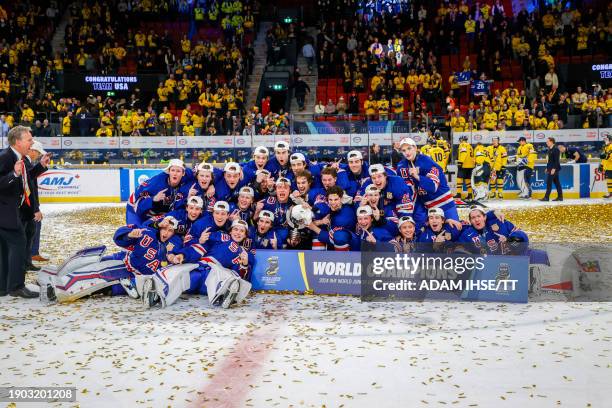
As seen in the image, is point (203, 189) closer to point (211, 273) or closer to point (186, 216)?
point (186, 216)

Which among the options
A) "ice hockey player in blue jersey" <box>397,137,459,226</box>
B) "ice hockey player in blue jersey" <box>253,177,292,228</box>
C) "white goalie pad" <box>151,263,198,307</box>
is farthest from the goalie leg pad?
"ice hockey player in blue jersey" <box>397,137,459,226</box>

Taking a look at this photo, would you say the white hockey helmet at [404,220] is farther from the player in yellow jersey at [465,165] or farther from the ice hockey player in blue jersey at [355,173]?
the player in yellow jersey at [465,165]

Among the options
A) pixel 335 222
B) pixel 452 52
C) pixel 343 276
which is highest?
pixel 452 52

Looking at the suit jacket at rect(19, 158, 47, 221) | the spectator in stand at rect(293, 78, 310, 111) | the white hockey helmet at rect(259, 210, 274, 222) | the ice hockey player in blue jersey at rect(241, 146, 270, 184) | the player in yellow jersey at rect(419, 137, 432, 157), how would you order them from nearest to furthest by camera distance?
the white hockey helmet at rect(259, 210, 274, 222) → the suit jacket at rect(19, 158, 47, 221) → the ice hockey player in blue jersey at rect(241, 146, 270, 184) → the player in yellow jersey at rect(419, 137, 432, 157) → the spectator in stand at rect(293, 78, 310, 111)

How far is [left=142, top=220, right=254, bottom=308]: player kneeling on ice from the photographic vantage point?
7.39 m

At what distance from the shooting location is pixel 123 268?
26.5ft

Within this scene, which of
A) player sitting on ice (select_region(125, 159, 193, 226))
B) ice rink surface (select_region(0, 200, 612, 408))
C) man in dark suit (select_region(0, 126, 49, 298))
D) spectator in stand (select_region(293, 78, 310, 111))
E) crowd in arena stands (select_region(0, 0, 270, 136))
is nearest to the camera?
ice rink surface (select_region(0, 200, 612, 408))

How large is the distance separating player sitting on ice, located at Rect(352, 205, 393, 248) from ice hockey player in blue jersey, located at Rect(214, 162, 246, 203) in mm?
1783

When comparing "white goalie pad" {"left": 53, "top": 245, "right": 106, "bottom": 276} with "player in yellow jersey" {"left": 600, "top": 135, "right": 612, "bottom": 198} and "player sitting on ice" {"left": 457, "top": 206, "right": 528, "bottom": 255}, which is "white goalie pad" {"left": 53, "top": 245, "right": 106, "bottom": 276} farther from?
"player in yellow jersey" {"left": 600, "top": 135, "right": 612, "bottom": 198}

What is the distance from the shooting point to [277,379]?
16.6 feet

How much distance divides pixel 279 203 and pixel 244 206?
454mm

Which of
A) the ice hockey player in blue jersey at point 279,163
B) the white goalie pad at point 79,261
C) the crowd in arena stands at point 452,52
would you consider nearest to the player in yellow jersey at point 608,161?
the crowd in arena stands at point 452,52

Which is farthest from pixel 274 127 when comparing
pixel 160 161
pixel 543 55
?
pixel 543 55

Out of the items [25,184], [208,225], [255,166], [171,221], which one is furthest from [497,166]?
[25,184]
